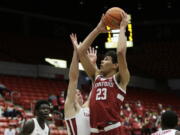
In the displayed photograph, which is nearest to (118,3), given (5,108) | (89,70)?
(5,108)

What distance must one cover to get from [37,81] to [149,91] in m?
6.61

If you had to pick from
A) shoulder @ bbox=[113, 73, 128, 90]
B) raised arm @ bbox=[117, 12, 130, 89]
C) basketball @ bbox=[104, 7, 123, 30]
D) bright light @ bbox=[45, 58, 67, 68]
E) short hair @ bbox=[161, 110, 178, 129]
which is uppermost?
bright light @ bbox=[45, 58, 67, 68]

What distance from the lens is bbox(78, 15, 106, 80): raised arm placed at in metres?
3.59

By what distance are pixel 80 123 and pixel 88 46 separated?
0.65 meters

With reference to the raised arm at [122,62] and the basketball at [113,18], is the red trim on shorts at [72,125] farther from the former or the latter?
the basketball at [113,18]

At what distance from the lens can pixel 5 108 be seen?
12398 mm

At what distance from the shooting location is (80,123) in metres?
3.58

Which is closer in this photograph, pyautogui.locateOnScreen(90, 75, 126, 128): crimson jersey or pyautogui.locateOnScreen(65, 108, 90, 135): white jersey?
pyautogui.locateOnScreen(90, 75, 126, 128): crimson jersey

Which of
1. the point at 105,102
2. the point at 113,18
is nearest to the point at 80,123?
the point at 105,102

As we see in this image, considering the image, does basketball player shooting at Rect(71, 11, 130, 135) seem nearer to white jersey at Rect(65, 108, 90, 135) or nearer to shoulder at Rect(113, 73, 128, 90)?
shoulder at Rect(113, 73, 128, 90)

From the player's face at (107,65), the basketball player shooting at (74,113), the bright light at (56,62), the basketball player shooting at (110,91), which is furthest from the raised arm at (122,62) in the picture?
the bright light at (56,62)

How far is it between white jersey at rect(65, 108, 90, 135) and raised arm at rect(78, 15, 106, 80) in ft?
1.31

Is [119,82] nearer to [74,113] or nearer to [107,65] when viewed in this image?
[107,65]

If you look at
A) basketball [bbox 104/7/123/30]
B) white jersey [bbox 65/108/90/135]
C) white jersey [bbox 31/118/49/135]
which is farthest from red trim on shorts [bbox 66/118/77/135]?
white jersey [bbox 31/118/49/135]
